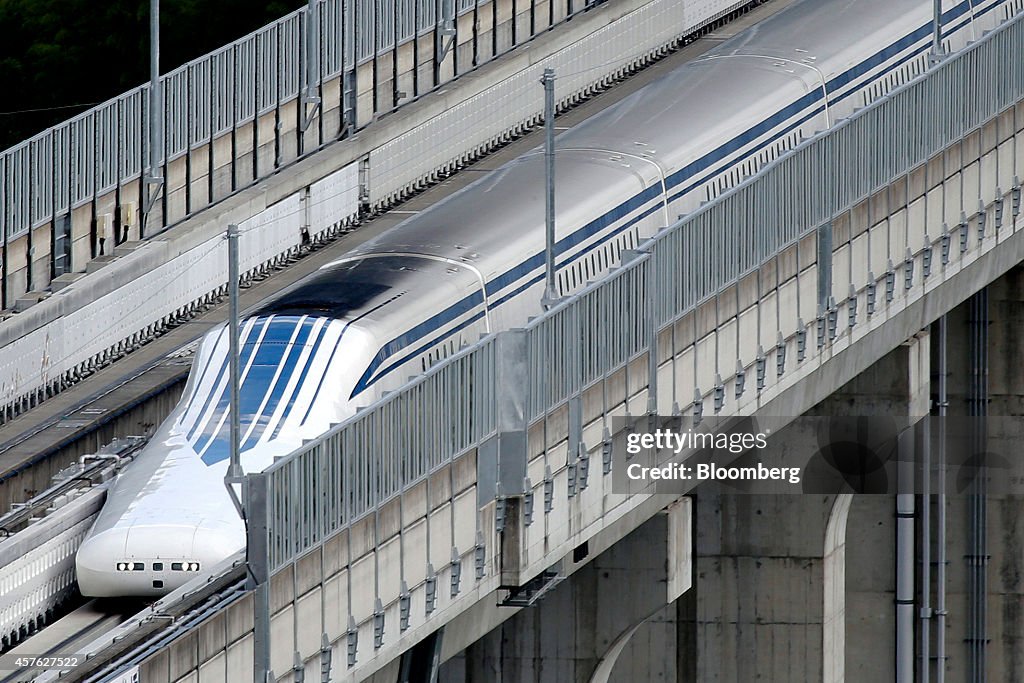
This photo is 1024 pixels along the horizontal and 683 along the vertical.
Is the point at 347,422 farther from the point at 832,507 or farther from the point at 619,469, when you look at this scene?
the point at 832,507

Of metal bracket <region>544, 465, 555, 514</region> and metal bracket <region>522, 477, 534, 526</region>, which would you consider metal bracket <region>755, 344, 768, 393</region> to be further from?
metal bracket <region>522, 477, 534, 526</region>

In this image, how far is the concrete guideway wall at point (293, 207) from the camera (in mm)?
43094

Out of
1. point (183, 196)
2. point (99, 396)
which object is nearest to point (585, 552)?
point (99, 396)

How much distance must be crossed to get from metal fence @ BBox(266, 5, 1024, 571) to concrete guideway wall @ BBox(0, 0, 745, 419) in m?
13.0

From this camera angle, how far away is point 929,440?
52.6 meters

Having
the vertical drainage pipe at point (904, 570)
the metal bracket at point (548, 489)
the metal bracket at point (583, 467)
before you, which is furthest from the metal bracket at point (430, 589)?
the vertical drainage pipe at point (904, 570)

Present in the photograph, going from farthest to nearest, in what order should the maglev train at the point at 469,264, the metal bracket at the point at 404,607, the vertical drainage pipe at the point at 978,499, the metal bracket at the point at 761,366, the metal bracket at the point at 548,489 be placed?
the vertical drainage pipe at the point at 978,499 → the metal bracket at the point at 761,366 → the metal bracket at the point at 548,489 → the maglev train at the point at 469,264 → the metal bracket at the point at 404,607

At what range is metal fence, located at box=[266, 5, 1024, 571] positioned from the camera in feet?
86.0

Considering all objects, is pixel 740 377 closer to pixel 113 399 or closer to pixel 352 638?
pixel 352 638

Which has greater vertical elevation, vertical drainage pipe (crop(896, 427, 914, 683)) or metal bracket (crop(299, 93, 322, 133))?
metal bracket (crop(299, 93, 322, 133))

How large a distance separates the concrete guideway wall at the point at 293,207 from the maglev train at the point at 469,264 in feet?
22.5

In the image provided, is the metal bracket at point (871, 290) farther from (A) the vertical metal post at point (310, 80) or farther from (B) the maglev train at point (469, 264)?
(A) the vertical metal post at point (310, 80)

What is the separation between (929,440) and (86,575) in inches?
1065

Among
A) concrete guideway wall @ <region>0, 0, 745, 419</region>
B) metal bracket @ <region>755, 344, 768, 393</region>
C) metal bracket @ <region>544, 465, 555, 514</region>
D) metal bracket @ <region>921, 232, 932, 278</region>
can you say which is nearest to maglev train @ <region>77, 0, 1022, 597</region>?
metal bracket @ <region>544, 465, 555, 514</region>
